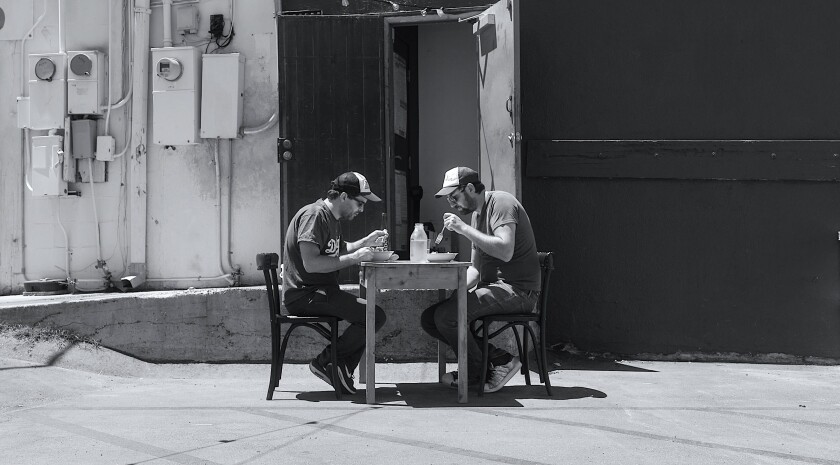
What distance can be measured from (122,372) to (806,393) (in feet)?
16.4

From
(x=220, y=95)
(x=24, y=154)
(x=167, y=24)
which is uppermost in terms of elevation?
(x=167, y=24)

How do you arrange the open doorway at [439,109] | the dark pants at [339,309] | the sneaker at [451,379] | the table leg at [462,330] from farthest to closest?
the open doorway at [439,109] → the sneaker at [451,379] → the dark pants at [339,309] → the table leg at [462,330]

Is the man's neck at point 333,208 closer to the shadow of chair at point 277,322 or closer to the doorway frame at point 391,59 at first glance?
the shadow of chair at point 277,322

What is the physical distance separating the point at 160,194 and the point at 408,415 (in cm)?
437

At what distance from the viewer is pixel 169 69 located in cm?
883

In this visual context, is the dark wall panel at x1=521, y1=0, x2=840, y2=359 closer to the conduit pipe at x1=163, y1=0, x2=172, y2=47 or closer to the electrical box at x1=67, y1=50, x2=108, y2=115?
the conduit pipe at x1=163, y1=0, x2=172, y2=47

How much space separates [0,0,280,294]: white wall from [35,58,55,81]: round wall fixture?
0.27m

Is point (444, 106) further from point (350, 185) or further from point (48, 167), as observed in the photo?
point (350, 185)

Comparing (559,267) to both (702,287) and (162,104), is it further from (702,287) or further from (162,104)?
(162,104)

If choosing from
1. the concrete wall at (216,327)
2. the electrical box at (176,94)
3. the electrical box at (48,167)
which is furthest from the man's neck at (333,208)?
the electrical box at (48,167)

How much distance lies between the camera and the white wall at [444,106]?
10.4 meters

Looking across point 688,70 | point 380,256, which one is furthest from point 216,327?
point 688,70

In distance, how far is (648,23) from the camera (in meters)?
8.12

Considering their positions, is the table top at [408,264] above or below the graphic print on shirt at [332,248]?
below
